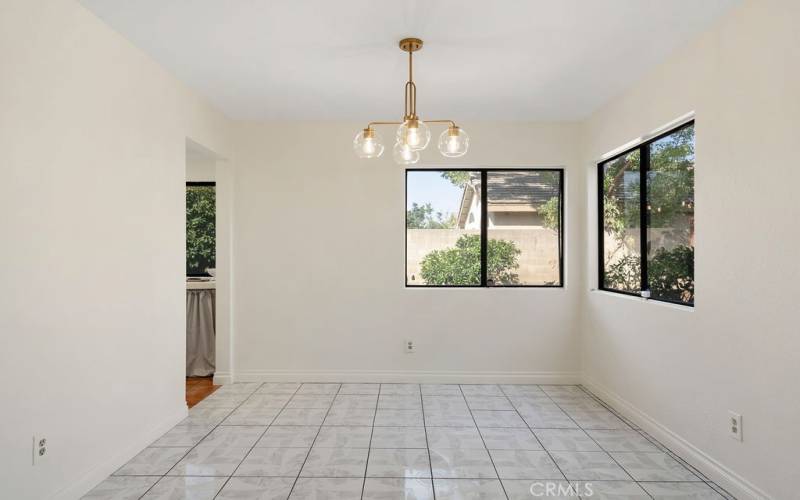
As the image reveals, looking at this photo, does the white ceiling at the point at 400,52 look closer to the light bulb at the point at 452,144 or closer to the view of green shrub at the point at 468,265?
the light bulb at the point at 452,144

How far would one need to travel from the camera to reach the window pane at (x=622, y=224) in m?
3.61

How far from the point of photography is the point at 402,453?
286 cm

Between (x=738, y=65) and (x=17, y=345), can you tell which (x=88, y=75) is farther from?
(x=738, y=65)

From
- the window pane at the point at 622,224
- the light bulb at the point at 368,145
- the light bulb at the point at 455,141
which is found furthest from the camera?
the window pane at the point at 622,224

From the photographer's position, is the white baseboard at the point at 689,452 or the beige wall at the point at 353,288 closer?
the white baseboard at the point at 689,452

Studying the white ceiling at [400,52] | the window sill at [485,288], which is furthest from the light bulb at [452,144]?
the window sill at [485,288]

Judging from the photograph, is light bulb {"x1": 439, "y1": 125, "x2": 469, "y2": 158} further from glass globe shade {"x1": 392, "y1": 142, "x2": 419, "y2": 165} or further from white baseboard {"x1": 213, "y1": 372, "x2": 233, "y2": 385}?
white baseboard {"x1": 213, "y1": 372, "x2": 233, "y2": 385}

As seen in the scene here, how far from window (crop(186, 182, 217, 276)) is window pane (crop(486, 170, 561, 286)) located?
3019 millimetres

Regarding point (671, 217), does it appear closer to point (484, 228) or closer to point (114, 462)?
point (484, 228)

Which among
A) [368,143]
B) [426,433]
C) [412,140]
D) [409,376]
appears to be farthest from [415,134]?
[409,376]

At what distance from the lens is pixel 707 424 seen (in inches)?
103

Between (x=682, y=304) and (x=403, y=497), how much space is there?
2.06 m

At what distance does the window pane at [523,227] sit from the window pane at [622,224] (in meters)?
0.52

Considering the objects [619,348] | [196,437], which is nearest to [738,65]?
[619,348]
